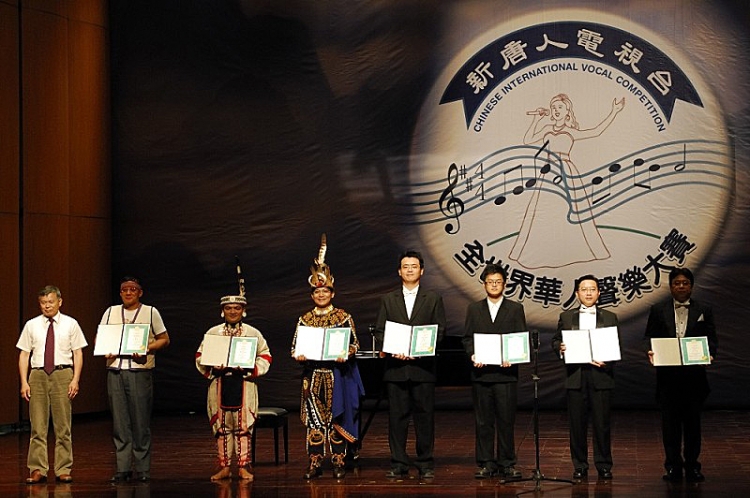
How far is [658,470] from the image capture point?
7758 millimetres

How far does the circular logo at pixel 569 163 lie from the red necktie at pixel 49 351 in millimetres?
4919

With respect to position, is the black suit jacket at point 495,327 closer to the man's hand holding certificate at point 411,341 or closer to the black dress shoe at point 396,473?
the man's hand holding certificate at point 411,341

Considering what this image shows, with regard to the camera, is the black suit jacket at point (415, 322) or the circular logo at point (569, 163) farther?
the circular logo at point (569, 163)

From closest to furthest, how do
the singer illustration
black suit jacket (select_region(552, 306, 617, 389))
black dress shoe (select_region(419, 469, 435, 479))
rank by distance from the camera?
1. black suit jacket (select_region(552, 306, 617, 389))
2. black dress shoe (select_region(419, 469, 435, 479))
3. the singer illustration

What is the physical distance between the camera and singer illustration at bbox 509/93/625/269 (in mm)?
11586

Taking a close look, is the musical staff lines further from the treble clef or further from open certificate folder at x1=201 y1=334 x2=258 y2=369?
open certificate folder at x1=201 y1=334 x2=258 y2=369

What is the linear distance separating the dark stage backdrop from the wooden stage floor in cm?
124

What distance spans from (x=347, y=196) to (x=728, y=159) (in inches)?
146

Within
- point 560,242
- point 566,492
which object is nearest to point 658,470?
point 566,492

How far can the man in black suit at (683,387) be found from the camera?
7.32 m

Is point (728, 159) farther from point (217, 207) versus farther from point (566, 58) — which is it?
point (217, 207)

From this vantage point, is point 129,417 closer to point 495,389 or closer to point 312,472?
point 312,472

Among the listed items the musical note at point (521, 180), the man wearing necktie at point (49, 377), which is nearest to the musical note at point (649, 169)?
the musical note at point (521, 180)

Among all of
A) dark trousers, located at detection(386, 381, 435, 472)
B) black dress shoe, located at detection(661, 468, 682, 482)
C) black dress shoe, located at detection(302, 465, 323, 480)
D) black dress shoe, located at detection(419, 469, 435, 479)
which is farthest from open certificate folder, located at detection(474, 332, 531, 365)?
black dress shoe, located at detection(302, 465, 323, 480)
